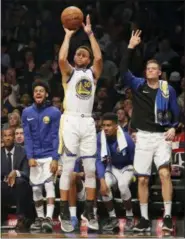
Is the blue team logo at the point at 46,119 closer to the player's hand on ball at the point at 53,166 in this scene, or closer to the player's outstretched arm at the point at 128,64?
the player's hand on ball at the point at 53,166

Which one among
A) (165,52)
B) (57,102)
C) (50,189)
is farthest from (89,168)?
(165,52)

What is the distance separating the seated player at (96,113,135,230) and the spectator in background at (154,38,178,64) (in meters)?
4.64

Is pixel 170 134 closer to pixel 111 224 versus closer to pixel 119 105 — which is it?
pixel 111 224

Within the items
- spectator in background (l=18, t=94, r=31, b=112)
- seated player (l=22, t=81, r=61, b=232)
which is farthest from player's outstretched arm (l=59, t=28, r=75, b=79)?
spectator in background (l=18, t=94, r=31, b=112)

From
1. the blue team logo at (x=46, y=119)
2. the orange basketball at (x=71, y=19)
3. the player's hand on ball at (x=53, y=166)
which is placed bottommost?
the player's hand on ball at (x=53, y=166)

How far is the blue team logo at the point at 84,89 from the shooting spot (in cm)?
1153

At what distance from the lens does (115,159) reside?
1222cm

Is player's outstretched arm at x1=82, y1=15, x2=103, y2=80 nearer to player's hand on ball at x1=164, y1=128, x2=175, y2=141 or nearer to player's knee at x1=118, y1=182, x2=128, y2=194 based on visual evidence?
player's hand on ball at x1=164, y1=128, x2=175, y2=141

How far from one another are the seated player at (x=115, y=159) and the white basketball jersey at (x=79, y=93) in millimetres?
697

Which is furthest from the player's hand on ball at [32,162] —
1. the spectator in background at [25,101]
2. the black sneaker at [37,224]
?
the spectator in background at [25,101]

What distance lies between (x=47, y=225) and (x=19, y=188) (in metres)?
0.74

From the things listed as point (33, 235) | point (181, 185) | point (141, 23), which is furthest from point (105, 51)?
point (33, 235)

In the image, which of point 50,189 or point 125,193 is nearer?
point 50,189

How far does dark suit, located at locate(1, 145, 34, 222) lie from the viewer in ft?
40.0
